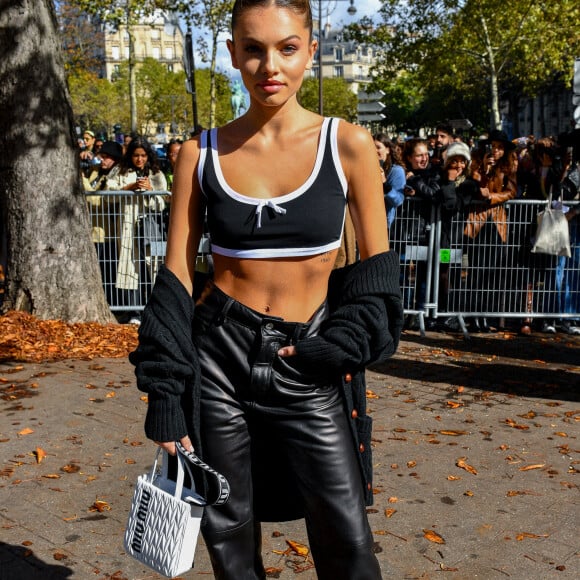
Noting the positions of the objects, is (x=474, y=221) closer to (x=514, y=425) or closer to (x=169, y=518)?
(x=514, y=425)

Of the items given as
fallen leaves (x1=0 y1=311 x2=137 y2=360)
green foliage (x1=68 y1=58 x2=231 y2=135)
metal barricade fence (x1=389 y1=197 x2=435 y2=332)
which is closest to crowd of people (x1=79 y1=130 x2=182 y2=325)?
fallen leaves (x1=0 y1=311 x2=137 y2=360)

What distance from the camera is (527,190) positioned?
31.5 feet

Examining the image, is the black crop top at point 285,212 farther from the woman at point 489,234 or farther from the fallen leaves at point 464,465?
the woman at point 489,234

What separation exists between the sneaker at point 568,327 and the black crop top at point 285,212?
299 inches

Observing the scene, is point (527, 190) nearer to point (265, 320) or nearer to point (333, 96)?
point (265, 320)

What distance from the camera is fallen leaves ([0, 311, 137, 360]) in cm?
762

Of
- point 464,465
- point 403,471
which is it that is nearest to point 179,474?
point 403,471

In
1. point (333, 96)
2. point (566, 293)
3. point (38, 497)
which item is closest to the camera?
point (38, 497)

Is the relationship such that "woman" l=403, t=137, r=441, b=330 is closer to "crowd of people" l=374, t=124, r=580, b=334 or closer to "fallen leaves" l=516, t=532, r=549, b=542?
"crowd of people" l=374, t=124, r=580, b=334

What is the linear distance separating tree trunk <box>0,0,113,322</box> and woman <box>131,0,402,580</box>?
6102mm

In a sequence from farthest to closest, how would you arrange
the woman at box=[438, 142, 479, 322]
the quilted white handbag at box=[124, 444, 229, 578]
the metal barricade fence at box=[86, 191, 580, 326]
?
1. the metal barricade fence at box=[86, 191, 580, 326]
2. the woman at box=[438, 142, 479, 322]
3. the quilted white handbag at box=[124, 444, 229, 578]

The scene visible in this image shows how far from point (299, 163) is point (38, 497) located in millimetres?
2889

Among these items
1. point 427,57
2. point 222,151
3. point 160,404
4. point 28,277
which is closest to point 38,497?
point 160,404

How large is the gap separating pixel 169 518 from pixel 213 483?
0.51ft
